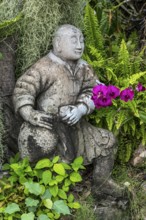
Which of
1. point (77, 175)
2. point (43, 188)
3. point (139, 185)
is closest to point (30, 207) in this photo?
point (43, 188)

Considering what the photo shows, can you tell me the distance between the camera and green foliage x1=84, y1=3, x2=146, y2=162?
4.12 meters

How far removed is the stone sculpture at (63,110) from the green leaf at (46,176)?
14 cm

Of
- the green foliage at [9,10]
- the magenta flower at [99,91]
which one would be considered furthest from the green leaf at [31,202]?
the green foliage at [9,10]

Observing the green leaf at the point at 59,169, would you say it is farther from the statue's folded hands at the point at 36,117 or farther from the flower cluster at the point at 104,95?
the flower cluster at the point at 104,95

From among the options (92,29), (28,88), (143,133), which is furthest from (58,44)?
(143,133)

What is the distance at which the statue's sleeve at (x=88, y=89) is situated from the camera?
360 cm

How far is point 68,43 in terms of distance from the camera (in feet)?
11.5

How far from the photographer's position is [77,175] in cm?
350

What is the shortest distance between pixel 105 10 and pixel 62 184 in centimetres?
223

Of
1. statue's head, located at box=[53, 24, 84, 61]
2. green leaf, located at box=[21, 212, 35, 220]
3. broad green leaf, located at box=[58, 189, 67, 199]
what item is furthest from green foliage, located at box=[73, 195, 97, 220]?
statue's head, located at box=[53, 24, 84, 61]

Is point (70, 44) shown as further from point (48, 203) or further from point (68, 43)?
point (48, 203)

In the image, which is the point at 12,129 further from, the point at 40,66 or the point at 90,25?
the point at 90,25

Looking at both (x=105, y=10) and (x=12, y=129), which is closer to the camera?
(x=12, y=129)

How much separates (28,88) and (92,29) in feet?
4.25
